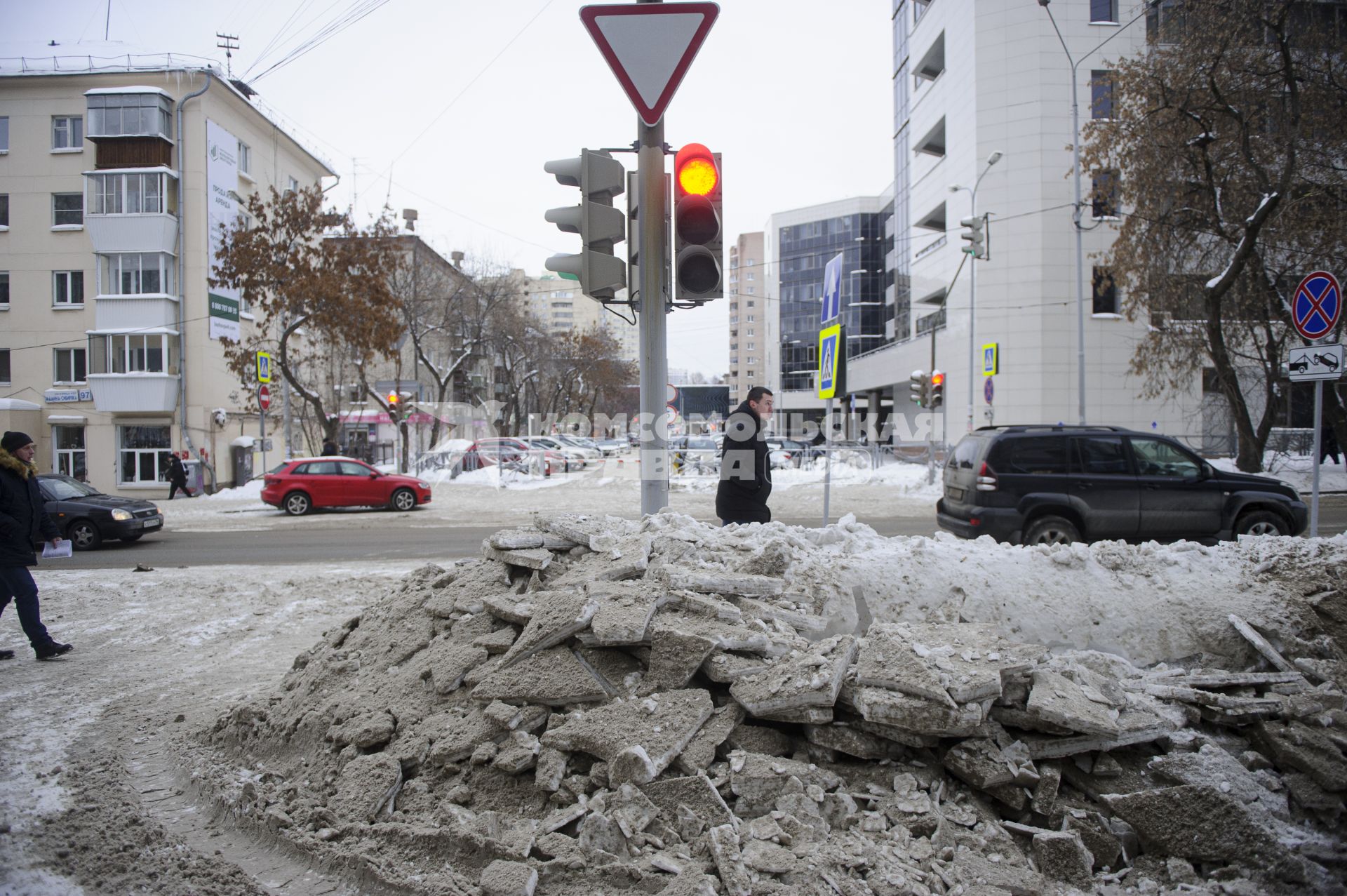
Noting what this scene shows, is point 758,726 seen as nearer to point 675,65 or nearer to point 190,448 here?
point 675,65

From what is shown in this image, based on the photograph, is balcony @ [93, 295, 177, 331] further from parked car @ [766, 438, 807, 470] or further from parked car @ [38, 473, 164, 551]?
parked car @ [766, 438, 807, 470]

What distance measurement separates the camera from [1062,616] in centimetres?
463

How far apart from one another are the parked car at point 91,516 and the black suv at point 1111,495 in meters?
14.7

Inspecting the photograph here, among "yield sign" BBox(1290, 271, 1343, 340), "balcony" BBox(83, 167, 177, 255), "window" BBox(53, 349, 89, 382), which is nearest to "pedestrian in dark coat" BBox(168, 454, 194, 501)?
"window" BBox(53, 349, 89, 382)

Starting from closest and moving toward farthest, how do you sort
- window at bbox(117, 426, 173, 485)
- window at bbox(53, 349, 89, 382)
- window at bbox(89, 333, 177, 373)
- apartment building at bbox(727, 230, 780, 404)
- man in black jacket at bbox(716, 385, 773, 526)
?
1. man in black jacket at bbox(716, 385, 773, 526)
2. window at bbox(89, 333, 177, 373)
3. window at bbox(53, 349, 89, 382)
4. window at bbox(117, 426, 173, 485)
5. apartment building at bbox(727, 230, 780, 404)

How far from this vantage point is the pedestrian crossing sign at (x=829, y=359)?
10.1 metres

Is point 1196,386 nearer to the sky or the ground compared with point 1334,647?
nearer to the sky

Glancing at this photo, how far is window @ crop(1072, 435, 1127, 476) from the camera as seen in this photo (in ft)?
31.6

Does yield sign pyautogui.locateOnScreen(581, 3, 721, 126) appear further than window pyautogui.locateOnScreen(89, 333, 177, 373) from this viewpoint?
No

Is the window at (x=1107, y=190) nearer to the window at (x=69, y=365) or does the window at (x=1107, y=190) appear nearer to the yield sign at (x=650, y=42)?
the yield sign at (x=650, y=42)

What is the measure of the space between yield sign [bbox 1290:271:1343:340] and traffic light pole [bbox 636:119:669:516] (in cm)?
956

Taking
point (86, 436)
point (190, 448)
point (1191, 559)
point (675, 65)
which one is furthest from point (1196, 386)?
Result: point (86, 436)

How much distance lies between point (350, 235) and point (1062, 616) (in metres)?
26.3

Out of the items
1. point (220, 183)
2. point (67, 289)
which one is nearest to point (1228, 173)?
→ point (220, 183)
